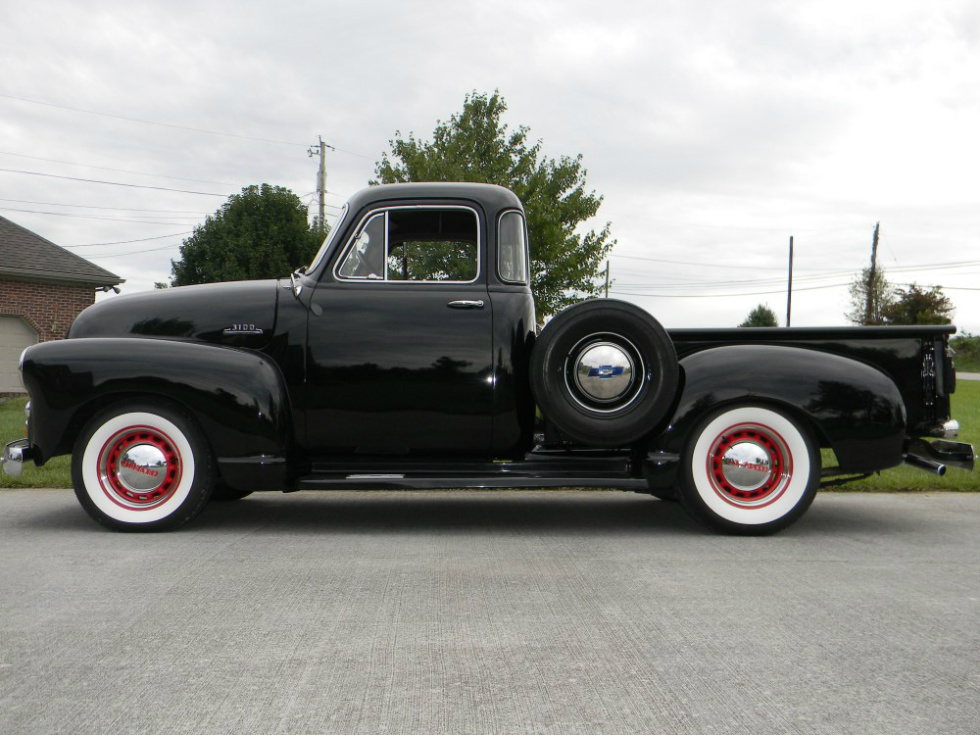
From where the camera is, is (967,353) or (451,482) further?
(967,353)

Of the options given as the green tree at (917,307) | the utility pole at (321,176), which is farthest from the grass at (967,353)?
the utility pole at (321,176)

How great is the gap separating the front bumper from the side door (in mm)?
1720

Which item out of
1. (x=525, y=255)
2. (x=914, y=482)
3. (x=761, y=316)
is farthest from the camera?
(x=761, y=316)

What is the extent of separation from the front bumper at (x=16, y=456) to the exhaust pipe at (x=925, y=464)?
5.41 meters

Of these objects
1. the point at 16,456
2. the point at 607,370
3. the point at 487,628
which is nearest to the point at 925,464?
the point at 607,370

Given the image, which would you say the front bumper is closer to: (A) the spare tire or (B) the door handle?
(B) the door handle

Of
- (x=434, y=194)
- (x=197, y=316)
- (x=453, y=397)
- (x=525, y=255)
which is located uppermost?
(x=434, y=194)

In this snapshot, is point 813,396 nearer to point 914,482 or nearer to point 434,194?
point 434,194

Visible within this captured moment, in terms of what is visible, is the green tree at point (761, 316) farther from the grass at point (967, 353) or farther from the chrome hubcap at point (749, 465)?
the chrome hubcap at point (749, 465)

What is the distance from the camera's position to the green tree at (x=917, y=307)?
6006 centimetres

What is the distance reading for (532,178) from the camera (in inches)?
872

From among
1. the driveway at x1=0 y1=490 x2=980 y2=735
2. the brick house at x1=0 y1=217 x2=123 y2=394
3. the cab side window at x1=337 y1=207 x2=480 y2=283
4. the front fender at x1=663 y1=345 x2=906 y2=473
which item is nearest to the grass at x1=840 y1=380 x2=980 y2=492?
the driveway at x1=0 y1=490 x2=980 y2=735

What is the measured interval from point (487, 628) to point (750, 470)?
2535mm

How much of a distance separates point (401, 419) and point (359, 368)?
16.0 inches
